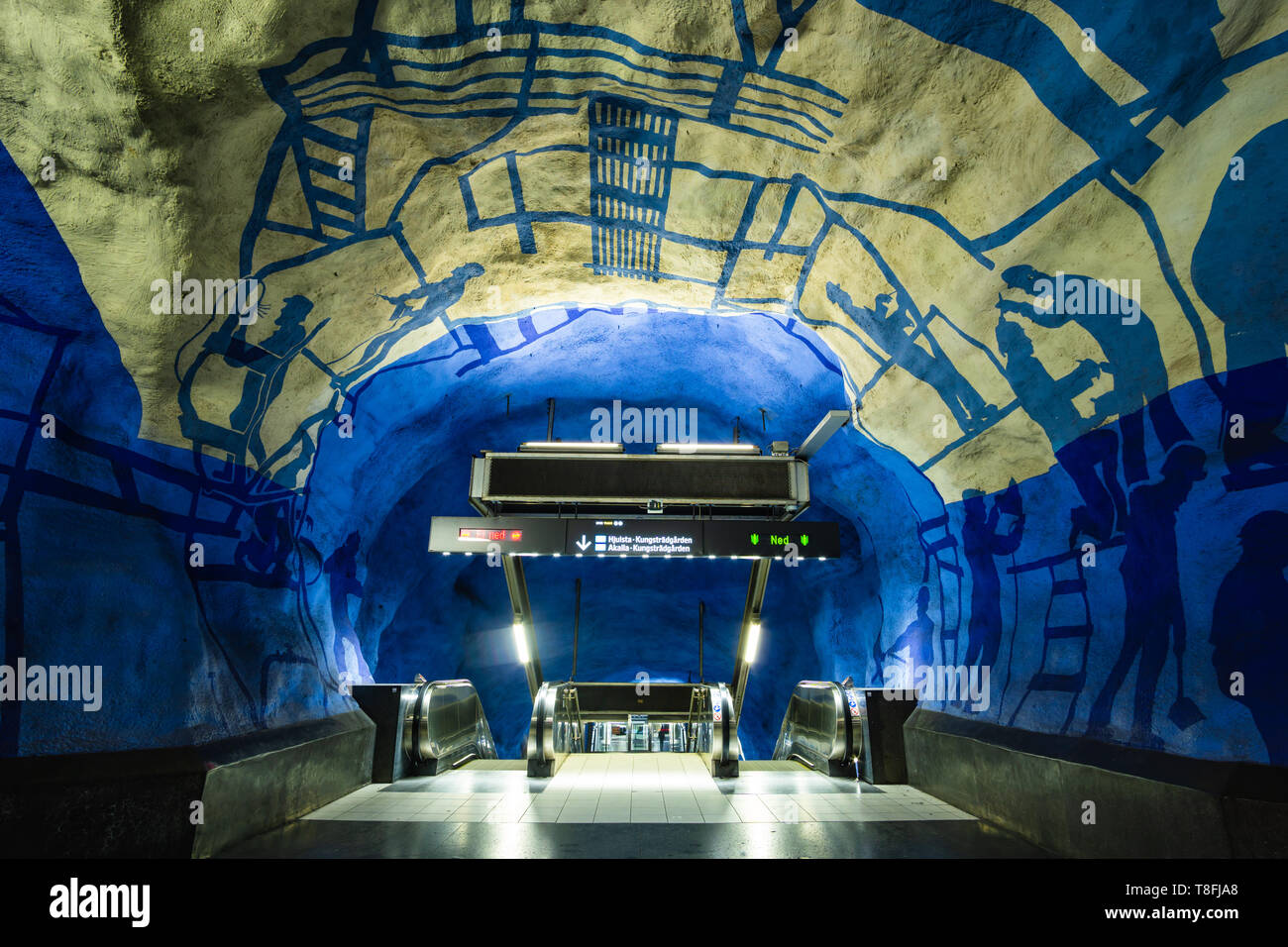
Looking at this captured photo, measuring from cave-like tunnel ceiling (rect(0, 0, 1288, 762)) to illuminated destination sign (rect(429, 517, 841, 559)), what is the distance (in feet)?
5.80

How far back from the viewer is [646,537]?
750 centimetres

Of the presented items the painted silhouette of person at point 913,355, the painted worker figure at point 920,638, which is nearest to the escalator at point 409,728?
the painted worker figure at point 920,638

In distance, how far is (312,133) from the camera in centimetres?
379

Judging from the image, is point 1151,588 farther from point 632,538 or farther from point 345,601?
point 345,601

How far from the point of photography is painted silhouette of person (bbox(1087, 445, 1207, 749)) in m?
3.30

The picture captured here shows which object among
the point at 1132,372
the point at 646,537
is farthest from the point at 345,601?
the point at 1132,372

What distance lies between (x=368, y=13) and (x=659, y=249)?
291 cm

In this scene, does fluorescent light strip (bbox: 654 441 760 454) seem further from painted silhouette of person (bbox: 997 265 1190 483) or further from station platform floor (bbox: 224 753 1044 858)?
painted silhouette of person (bbox: 997 265 1190 483)

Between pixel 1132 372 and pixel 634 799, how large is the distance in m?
4.61

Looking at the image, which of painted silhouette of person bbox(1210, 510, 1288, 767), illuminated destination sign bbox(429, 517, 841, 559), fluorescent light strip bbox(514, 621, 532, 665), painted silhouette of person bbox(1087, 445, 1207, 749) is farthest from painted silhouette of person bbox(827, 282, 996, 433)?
fluorescent light strip bbox(514, 621, 532, 665)

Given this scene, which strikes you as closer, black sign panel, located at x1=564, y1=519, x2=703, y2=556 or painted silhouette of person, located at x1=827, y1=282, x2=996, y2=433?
painted silhouette of person, located at x1=827, y1=282, x2=996, y2=433

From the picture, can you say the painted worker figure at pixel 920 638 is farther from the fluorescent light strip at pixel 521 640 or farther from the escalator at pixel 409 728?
the fluorescent light strip at pixel 521 640

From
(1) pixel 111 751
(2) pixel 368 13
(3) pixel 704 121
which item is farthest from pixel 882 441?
(1) pixel 111 751

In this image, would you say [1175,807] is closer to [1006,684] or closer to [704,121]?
[1006,684]
